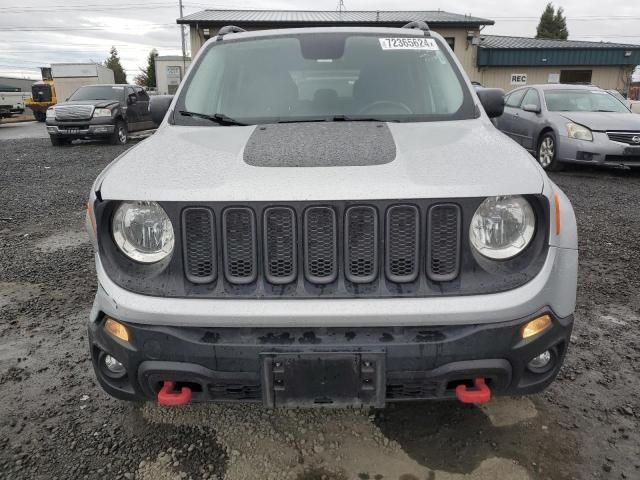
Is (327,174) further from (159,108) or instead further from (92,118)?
(92,118)

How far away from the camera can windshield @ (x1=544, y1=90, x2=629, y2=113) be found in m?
9.60

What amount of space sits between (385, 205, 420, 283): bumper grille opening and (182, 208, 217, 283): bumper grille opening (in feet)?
2.08

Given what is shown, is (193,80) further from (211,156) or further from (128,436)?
(128,436)

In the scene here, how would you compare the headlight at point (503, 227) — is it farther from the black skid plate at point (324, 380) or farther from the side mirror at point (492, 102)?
the side mirror at point (492, 102)

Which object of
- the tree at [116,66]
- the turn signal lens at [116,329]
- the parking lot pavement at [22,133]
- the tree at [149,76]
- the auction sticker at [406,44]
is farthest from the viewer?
the tree at [116,66]

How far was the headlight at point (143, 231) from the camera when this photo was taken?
1.92 m

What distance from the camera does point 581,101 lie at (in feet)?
32.0

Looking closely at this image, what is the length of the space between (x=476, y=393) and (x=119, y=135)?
1444 centimetres

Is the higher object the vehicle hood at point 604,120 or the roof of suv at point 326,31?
the roof of suv at point 326,31

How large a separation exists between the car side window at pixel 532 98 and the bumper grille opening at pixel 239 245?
9.38m

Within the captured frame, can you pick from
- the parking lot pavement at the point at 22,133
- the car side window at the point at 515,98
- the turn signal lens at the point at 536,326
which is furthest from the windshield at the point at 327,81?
the parking lot pavement at the point at 22,133

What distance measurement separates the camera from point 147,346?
186 cm

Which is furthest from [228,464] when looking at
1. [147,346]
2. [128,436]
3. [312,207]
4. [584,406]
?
[584,406]

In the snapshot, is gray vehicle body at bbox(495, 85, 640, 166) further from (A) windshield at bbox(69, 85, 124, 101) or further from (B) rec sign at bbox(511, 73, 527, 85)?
(B) rec sign at bbox(511, 73, 527, 85)
